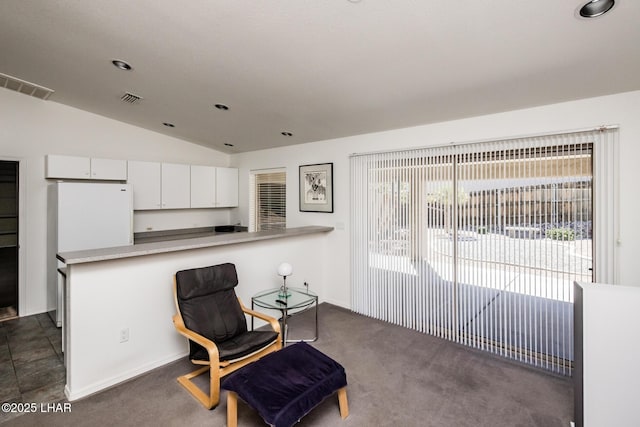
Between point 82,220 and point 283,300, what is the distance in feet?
8.94

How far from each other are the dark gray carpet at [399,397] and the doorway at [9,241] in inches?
105

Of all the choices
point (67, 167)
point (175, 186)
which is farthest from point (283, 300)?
point (67, 167)

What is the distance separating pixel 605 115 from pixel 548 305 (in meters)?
1.67

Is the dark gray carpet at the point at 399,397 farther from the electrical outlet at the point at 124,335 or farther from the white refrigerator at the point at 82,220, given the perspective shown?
the white refrigerator at the point at 82,220

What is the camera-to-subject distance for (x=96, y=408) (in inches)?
88.1

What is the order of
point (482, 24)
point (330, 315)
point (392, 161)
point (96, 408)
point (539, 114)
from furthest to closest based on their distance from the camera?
1. point (330, 315)
2. point (392, 161)
3. point (539, 114)
4. point (96, 408)
5. point (482, 24)

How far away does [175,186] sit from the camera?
4.97 meters

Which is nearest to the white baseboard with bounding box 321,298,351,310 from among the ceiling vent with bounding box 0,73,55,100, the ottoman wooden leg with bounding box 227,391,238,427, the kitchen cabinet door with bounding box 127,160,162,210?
the ottoman wooden leg with bounding box 227,391,238,427

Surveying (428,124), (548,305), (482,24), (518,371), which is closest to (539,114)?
(428,124)

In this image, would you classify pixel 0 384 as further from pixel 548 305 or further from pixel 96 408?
pixel 548 305

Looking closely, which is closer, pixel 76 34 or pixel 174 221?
pixel 76 34

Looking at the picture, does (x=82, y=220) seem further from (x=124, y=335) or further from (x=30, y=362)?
(x=124, y=335)

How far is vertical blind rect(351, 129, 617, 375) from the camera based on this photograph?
8.59 ft

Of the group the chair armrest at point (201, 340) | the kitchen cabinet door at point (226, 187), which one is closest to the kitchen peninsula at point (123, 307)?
the chair armrest at point (201, 340)
